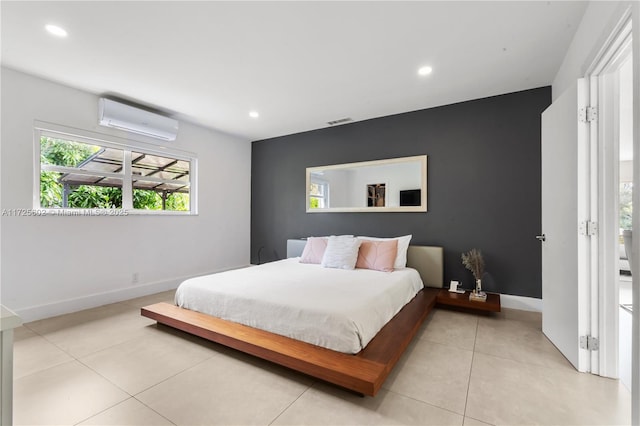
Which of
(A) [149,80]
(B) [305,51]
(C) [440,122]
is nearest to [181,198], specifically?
(A) [149,80]

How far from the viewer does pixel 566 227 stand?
2.21m

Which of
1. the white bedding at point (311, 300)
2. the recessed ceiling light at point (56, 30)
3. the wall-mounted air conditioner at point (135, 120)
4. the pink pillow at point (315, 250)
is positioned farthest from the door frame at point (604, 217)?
the wall-mounted air conditioner at point (135, 120)

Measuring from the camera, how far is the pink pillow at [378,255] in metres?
3.40

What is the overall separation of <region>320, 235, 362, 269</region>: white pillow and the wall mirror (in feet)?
2.74

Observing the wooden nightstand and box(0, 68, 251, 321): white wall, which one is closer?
box(0, 68, 251, 321): white wall

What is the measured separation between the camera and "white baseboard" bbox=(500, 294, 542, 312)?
3.22 m

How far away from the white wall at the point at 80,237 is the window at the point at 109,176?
164mm

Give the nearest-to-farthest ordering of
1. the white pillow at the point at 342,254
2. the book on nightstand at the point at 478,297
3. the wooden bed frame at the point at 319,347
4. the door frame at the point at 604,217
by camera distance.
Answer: the wooden bed frame at the point at 319,347 → the door frame at the point at 604,217 → the book on nightstand at the point at 478,297 → the white pillow at the point at 342,254

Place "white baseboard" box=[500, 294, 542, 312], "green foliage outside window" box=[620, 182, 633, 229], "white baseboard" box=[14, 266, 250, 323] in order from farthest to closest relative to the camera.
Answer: "green foliage outside window" box=[620, 182, 633, 229] < "white baseboard" box=[500, 294, 542, 312] < "white baseboard" box=[14, 266, 250, 323]

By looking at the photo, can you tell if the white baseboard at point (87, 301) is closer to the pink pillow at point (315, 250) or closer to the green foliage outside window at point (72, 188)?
the green foliage outside window at point (72, 188)

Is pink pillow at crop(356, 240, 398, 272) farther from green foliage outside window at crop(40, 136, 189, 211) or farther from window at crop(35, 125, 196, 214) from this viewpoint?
green foliage outside window at crop(40, 136, 189, 211)

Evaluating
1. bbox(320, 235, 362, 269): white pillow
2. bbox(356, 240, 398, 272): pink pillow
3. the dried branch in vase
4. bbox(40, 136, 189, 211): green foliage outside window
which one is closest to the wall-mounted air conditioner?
bbox(40, 136, 189, 211): green foliage outside window

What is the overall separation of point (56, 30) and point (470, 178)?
4435mm

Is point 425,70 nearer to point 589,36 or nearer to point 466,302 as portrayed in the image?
point 589,36
